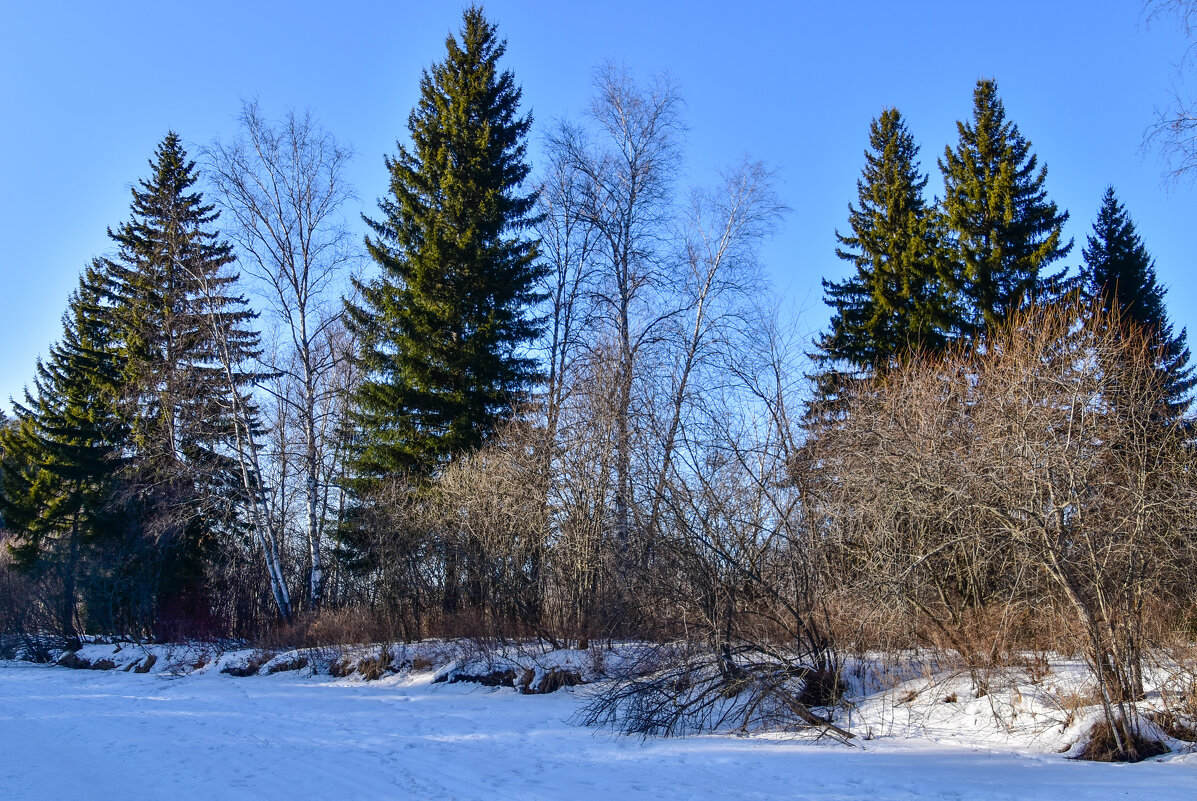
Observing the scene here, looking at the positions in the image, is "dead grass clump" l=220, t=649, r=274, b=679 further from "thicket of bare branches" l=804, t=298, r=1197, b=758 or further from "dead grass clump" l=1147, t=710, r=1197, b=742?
"dead grass clump" l=1147, t=710, r=1197, b=742

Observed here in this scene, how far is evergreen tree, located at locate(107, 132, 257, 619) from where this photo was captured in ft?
73.8

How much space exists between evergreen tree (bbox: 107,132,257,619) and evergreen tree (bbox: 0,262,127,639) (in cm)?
211

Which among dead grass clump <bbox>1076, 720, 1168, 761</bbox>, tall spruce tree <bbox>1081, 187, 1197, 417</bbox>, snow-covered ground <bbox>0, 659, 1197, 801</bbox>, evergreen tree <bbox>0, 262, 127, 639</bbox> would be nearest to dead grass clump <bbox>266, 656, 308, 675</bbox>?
snow-covered ground <bbox>0, 659, 1197, 801</bbox>

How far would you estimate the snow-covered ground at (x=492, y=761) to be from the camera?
780 centimetres

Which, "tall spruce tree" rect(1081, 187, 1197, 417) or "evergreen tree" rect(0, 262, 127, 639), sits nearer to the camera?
"tall spruce tree" rect(1081, 187, 1197, 417)

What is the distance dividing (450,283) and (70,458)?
55.1 feet

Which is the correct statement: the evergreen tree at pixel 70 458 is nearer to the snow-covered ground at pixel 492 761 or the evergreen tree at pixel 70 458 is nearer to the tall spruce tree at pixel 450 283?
the tall spruce tree at pixel 450 283

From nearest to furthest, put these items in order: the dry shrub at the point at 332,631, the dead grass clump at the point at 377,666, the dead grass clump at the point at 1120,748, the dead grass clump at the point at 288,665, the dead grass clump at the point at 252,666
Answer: the dead grass clump at the point at 1120,748
the dead grass clump at the point at 377,666
the dry shrub at the point at 332,631
the dead grass clump at the point at 288,665
the dead grass clump at the point at 252,666

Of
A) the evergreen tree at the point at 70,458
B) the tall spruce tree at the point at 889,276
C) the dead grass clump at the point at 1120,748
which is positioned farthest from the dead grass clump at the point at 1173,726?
the evergreen tree at the point at 70,458

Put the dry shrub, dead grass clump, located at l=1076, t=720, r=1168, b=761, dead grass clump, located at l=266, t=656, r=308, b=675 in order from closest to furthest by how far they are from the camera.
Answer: dead grass clump, located at l=1076, t=720, r=1168, b=761
the dry shrub
dead grass clump, located at l=266, t=656, r=308, b=675

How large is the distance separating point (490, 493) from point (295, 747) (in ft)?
24.3

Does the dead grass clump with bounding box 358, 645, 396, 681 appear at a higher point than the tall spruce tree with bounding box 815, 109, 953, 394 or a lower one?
lower

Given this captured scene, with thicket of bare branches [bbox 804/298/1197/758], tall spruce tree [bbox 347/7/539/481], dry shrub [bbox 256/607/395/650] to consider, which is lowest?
dry shrub [bbox 256/607/395/650]

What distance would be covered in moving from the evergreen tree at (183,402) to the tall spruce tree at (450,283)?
3.94m
